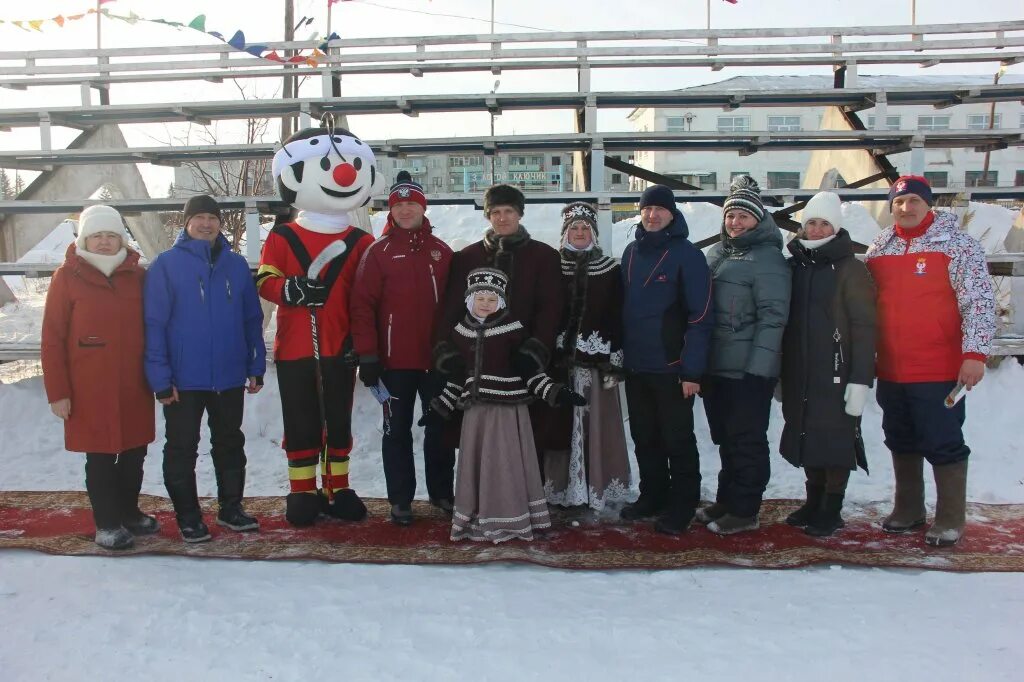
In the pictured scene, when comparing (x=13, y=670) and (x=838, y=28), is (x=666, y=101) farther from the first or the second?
(x=13, y=670)

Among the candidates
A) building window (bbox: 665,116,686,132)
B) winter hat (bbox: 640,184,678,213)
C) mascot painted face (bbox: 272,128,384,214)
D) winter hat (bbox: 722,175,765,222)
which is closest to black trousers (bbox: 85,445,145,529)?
mascot painted face (bbox: 272,128,384,214)

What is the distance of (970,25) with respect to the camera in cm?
684

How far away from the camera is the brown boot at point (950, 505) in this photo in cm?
356

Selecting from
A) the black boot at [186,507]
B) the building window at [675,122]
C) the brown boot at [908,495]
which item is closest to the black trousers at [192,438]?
the black boot at [186,507]

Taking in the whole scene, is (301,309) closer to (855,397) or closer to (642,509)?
(642,509)

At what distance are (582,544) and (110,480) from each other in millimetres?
2251

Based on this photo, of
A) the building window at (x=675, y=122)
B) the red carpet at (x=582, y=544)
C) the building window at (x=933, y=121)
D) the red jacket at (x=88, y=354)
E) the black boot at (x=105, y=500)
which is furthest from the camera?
the building window at (x=933, y=121)

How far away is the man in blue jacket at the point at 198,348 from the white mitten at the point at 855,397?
9.41 feet

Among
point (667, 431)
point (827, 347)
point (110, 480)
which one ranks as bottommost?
point (110, 480)

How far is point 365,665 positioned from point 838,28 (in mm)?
6572

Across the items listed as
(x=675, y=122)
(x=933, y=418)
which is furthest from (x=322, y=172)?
(x=675, y=122)

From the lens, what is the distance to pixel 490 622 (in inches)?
111

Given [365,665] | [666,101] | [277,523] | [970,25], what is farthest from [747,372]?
[970,25]

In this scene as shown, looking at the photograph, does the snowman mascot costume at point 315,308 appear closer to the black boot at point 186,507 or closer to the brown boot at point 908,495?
the black boot at point 186,507
